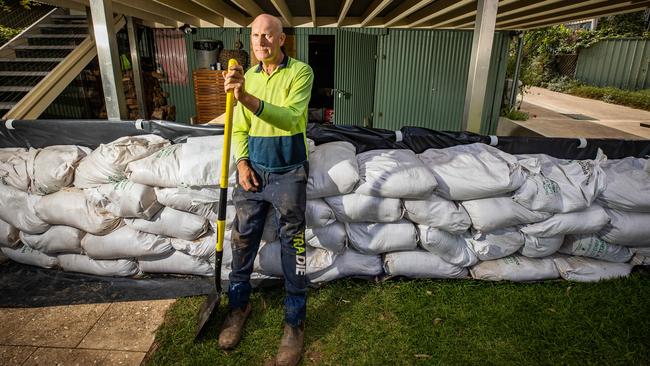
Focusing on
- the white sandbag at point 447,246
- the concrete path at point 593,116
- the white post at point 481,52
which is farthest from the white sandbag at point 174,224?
the concrete path at point 593,116

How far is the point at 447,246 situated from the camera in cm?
269

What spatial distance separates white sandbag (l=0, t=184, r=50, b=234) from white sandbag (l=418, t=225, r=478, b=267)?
2971 mm

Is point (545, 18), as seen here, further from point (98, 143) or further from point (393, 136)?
point (98, 143)

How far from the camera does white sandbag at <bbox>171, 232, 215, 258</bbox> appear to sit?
Answer: 2.70 metres

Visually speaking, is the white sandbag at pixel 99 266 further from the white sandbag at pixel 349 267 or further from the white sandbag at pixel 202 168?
the white sandbag at pixel 349 267

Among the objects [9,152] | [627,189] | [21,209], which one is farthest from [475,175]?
[9,152]

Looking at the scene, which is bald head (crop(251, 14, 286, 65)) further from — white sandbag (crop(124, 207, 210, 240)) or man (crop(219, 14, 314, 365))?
white sandbag (crop(124, 207, 210, 240))

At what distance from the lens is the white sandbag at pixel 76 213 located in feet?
8.69

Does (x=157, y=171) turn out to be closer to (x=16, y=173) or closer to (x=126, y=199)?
(x=126, y=199)

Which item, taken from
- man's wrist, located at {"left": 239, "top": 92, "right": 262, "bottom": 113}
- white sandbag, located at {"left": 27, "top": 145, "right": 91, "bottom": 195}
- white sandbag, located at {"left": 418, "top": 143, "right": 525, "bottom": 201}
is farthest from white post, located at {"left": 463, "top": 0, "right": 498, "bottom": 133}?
white sandbag, located at {"left": 27, "top": 145, "right": 91, "bottom": 195}

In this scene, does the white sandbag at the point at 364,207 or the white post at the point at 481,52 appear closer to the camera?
the white sandbag at the point at 364,207

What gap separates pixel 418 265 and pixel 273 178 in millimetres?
1352

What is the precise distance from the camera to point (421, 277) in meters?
2.84

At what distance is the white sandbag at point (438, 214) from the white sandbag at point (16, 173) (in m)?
2.98
